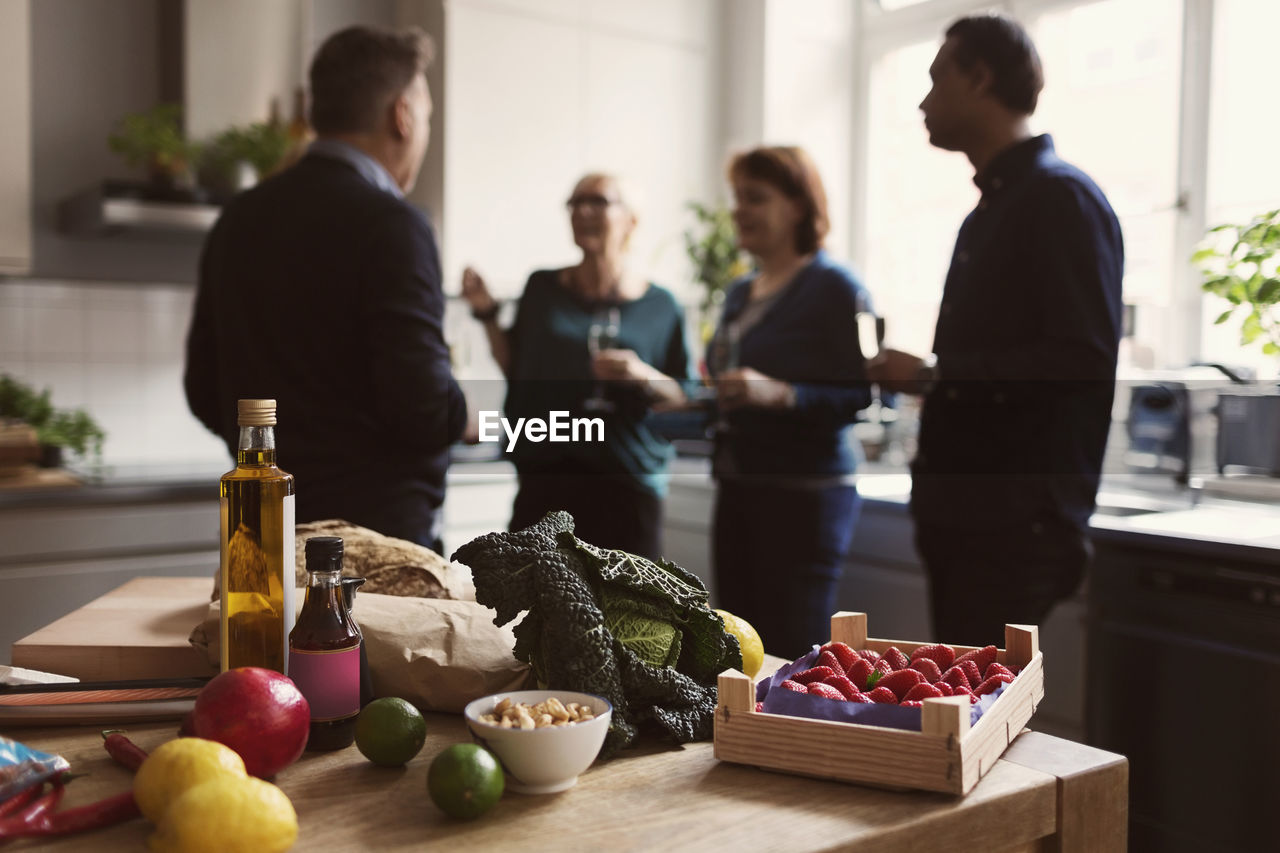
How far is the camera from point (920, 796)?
780 millimetres

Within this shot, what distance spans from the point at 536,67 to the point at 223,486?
2846mm

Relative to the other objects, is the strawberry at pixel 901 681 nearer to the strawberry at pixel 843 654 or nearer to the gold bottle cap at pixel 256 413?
the strawberry at pixel 843 654

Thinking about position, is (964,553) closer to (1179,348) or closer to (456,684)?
(456,684)

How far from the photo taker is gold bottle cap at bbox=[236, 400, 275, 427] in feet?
2.69

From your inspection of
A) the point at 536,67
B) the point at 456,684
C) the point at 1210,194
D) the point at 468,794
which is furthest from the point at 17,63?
the point at 1210,194

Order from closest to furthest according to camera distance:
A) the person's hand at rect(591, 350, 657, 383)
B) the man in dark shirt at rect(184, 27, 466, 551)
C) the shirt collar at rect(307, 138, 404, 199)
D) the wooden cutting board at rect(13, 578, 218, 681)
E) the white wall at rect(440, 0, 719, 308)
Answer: the wooden cutting board at rect(13, 578, 218, 681), the man in dark shirt at rect(184, 27, 466, 551), the shirt collar at rect(307, 138, 404, 199), the person's hand at rect(591, 350, 657, 383), the white wall at rect(440, 0, 719, 308)

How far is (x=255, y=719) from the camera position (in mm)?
756

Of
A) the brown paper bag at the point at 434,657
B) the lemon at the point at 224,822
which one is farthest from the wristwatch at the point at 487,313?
the lemon at the point at 224,822

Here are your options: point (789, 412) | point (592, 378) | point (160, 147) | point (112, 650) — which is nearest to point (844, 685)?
point (112, 650)

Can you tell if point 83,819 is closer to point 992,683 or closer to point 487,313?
point 992,683

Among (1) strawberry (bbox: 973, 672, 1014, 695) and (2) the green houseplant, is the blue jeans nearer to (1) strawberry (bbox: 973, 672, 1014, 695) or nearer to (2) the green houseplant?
(2) the green houseplant

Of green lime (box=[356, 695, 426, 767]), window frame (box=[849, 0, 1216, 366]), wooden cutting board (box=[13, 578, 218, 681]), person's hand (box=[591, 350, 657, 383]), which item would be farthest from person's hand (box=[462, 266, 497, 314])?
window frame (box=[849, 0, 1216, 366])

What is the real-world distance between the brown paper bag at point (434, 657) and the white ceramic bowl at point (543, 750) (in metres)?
0.16

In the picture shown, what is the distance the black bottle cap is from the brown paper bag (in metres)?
0.15
